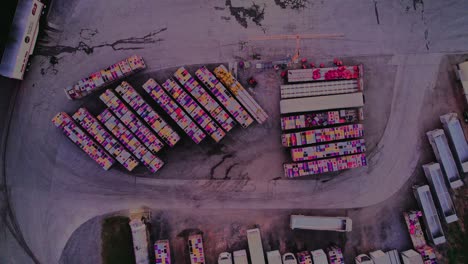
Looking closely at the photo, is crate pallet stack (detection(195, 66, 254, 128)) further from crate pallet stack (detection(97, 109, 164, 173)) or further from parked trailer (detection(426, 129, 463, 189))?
parked trailer (detection(426, 129, 463, 189))

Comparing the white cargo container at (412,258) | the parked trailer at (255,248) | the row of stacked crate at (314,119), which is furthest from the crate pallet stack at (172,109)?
the white cargo container at (412,258)

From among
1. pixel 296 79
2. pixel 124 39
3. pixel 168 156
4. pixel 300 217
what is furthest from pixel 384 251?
pixel 124 39

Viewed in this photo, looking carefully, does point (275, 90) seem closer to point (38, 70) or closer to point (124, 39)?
point (124, 39)

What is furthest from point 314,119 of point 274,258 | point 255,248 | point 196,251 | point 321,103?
point 196,251

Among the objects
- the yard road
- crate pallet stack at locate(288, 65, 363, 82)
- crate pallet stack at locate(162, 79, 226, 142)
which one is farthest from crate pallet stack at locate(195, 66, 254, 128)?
crate pallet stack at locate(288, 65, 363, 82)

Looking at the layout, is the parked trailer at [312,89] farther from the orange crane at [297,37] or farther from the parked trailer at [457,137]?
the parked trailer at [457,137]

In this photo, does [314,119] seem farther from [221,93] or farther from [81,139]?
[81,139]
